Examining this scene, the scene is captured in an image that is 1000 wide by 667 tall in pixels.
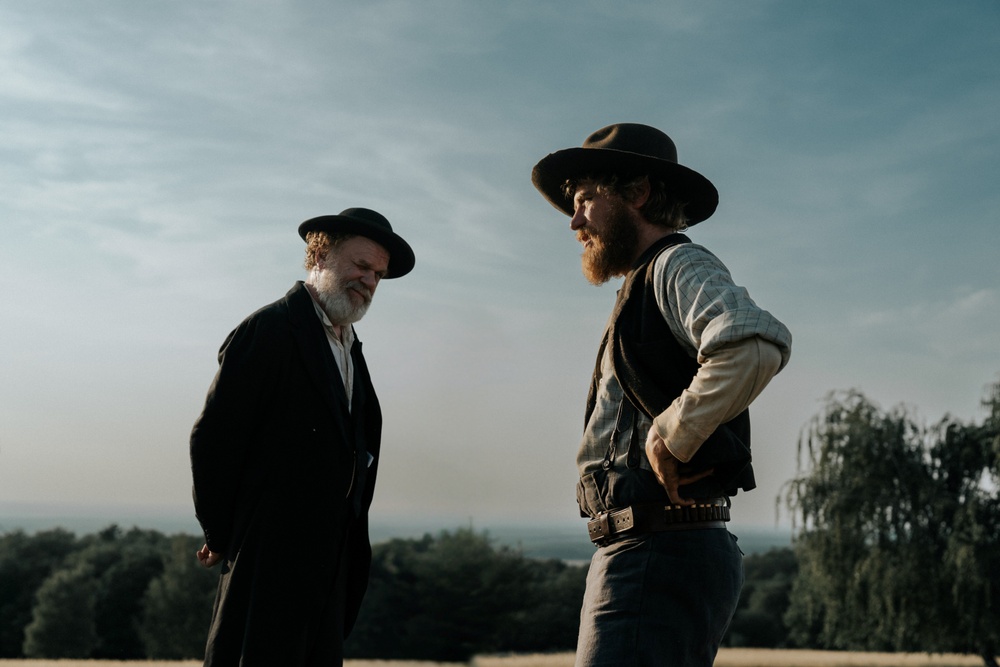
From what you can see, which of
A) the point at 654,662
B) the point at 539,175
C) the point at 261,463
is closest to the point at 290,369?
the point at 261,463

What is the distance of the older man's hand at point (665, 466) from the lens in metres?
2.60

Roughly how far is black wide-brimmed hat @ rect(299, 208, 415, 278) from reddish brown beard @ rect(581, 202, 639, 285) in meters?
1.73

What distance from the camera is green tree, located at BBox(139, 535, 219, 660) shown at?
40.5 m

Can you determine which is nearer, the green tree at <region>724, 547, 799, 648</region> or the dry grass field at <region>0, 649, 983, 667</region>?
the dry grass field at <region>0, 649, 983, 667</region>

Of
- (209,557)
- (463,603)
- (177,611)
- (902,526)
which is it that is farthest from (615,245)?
(177,611)

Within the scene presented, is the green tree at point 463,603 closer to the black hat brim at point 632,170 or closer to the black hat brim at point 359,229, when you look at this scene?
the black hat brim at point 359,229

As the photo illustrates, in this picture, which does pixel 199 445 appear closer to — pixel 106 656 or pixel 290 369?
pixel 290 369

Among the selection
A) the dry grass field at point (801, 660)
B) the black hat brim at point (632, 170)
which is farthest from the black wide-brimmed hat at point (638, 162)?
the dry grass field at point (801, 660)

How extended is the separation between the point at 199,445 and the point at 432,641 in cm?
3242

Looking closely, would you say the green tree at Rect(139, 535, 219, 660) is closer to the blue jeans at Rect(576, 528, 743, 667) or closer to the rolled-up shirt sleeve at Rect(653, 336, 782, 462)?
the blue jeans at Rect(576, 528, 743, 667)

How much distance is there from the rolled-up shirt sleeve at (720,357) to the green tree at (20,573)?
46465mm

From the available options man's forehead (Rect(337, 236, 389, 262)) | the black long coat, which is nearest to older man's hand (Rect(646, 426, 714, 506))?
the black long coat

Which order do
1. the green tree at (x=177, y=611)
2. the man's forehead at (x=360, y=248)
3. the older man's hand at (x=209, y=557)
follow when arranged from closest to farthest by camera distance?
the older man's hand at (x=209, y=557), the man's forehead at (x=360, y=248), the green tree at (x=177, y=611)

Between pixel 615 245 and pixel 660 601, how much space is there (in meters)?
1.19
